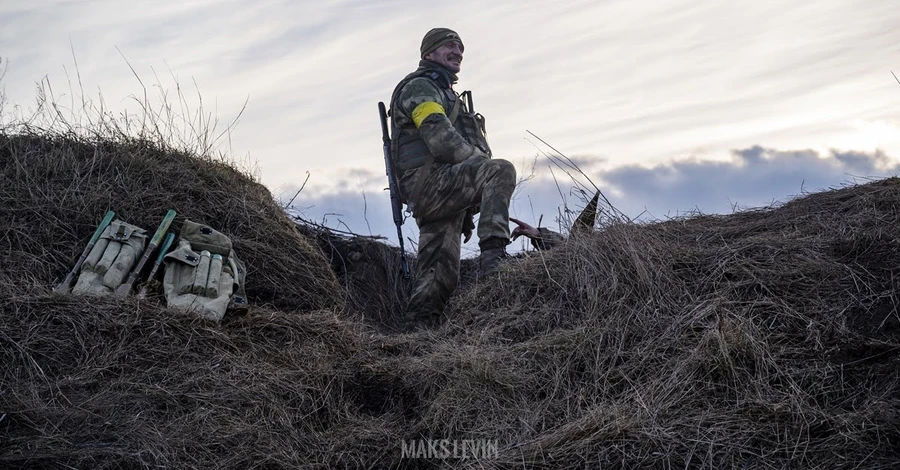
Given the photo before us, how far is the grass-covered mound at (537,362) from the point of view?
410cm

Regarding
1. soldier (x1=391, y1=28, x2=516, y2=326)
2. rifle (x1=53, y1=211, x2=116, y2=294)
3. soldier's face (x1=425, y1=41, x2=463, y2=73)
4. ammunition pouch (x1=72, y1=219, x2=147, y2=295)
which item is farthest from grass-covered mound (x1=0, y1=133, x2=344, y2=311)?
soldier's face (x1=425, y1=41, x2=463, y2=73)

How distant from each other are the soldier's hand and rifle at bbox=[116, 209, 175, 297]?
2.52 m

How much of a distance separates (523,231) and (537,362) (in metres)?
2.29

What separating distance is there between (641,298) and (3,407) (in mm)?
3323

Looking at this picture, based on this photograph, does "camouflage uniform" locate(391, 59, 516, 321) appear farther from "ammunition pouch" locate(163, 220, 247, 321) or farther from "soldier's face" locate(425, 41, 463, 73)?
"ammunition pouch" locate(163, 220, 247, 321)

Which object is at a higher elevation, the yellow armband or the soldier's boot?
the yellow armband

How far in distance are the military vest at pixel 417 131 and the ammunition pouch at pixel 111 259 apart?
7.02ft

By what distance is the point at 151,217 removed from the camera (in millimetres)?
6656

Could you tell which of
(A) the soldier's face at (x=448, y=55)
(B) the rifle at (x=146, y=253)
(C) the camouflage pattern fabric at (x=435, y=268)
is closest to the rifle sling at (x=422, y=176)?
(C) the camouflage pattern fabric at (x=435, y=268)

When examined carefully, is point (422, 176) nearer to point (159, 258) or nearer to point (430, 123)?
point (430, 123)

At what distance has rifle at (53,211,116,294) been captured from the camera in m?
5.77

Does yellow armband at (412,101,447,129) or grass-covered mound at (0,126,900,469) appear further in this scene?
yellow armband at (412,101,447,129)

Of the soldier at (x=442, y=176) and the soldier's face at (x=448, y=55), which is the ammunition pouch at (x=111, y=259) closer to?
the soldier at (x=442, y=176)

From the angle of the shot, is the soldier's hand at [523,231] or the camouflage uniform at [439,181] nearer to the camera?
the camouflage uniform at [439,181]
